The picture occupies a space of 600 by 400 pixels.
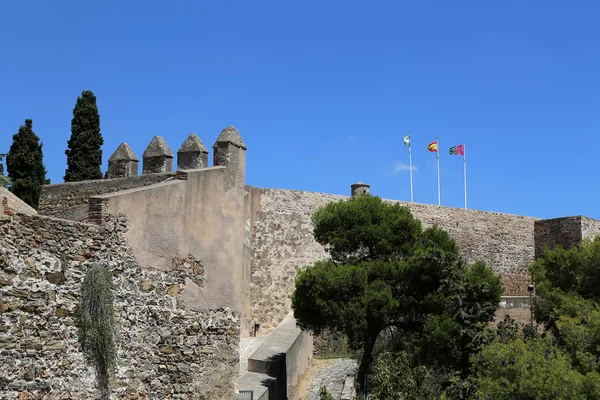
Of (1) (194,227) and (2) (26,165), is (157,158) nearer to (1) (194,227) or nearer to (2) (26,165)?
(1) (194,227)

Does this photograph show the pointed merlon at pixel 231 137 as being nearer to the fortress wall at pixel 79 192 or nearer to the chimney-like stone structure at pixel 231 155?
the chimney-like stone structure at pixel 231 155

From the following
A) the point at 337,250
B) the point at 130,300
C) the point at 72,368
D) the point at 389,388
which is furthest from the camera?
the point at 337,250

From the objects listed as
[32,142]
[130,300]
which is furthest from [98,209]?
[32,142]

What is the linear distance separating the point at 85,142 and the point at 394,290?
12.4 metres

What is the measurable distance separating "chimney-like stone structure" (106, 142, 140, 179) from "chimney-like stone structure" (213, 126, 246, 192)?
58.6 inches

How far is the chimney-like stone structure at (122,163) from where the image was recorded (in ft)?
43.5

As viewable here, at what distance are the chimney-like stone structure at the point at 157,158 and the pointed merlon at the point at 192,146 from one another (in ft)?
0.75

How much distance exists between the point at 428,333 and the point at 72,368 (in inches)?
388

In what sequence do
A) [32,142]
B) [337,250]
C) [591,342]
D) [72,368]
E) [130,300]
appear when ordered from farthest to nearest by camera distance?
Result: [32,142]
[337,250]
[591,342]
[130,300]
[72,368]

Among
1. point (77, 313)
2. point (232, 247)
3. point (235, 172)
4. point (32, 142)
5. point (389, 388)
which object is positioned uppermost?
point (32, 142)

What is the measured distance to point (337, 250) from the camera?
65.2ft

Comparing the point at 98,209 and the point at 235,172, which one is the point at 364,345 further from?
the point at 98,209

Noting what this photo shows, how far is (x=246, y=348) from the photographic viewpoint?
20.1m

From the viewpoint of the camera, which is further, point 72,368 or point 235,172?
point 235,172
